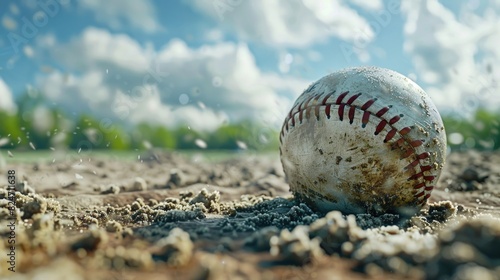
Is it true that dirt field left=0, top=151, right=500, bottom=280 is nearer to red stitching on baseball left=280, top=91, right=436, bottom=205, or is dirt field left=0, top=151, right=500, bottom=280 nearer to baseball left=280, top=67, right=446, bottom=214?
baseball left=280, top=67, right=446, bottom=214

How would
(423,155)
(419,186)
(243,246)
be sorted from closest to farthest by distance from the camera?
1. (243,246)
2. (423,155)
3. (419,186)

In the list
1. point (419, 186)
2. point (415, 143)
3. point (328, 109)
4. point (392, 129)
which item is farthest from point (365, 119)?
point (419, 186)

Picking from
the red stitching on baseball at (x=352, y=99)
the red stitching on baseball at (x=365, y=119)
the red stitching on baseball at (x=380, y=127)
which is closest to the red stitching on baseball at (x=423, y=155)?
the red stitching on baseball at (x=380, y=127)

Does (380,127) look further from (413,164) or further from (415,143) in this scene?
(413,164)

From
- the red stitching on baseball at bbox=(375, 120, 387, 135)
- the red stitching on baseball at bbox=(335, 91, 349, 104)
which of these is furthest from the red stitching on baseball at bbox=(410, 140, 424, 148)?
the red stitching on baseball at bbox=(335, 91, 349, 104)

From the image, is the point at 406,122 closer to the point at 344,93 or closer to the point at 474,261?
the point at 344,93

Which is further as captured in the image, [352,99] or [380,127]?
[352,99]

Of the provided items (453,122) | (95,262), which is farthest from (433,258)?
(453,122)

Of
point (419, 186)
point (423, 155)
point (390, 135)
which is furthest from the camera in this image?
point (419, 186)

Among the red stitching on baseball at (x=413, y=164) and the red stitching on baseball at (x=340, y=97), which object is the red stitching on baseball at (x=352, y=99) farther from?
the red stitching on baseball at (x=413, y=164)
